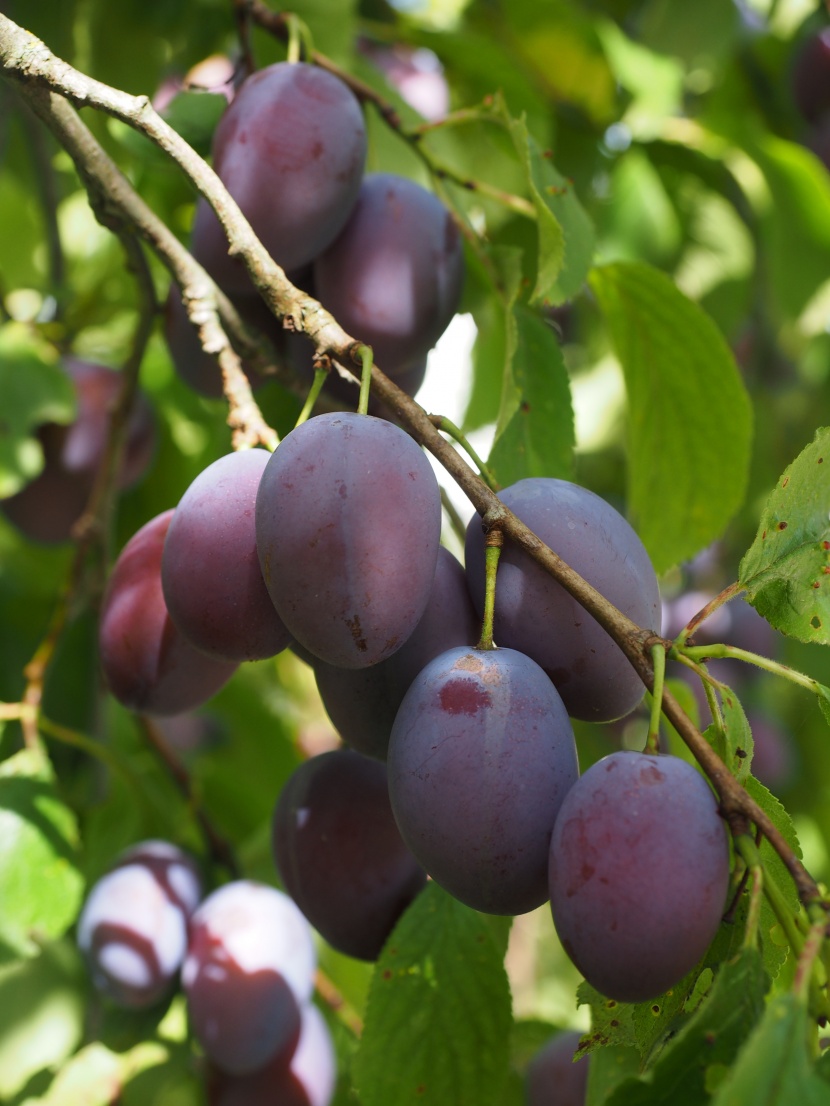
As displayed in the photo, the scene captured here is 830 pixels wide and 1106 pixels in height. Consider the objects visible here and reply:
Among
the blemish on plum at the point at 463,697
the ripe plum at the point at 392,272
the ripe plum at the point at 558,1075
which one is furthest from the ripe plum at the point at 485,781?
the ripe plum at the point at 558,1075

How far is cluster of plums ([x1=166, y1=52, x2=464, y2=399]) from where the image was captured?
687 mm

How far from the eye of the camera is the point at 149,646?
65cm

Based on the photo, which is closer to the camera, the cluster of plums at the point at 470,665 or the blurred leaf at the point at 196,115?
the cluster of plums at the point at 470,665

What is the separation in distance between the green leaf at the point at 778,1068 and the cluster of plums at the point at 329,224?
0.47 meters

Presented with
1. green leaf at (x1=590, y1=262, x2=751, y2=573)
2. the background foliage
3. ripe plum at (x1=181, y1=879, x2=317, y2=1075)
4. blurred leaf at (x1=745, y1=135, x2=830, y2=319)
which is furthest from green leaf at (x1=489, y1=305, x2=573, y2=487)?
blurred leaf at (x1=745, y1=135, x2=830, y2=319)

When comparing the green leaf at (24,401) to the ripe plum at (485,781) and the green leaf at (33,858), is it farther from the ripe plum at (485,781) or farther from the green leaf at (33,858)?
the ripe plum at (485,781)

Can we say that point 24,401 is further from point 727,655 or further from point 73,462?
point 727,655

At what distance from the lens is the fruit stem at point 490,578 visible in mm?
491

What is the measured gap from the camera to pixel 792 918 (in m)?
0.43

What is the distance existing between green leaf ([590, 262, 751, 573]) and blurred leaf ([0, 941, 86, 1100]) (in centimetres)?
69

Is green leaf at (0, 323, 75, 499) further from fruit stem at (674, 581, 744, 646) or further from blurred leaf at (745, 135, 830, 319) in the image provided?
blurred leaf at (745, 135, 830, 319)

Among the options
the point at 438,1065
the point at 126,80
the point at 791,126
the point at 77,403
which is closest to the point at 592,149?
the point at 791,126

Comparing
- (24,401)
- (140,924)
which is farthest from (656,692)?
(24,401)

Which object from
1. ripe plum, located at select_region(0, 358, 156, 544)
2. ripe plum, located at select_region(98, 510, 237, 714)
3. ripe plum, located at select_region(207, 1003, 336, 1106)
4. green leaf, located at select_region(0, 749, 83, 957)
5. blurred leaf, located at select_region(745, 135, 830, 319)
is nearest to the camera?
ripe plum, located at select_region(98, 510, 237, 714)
